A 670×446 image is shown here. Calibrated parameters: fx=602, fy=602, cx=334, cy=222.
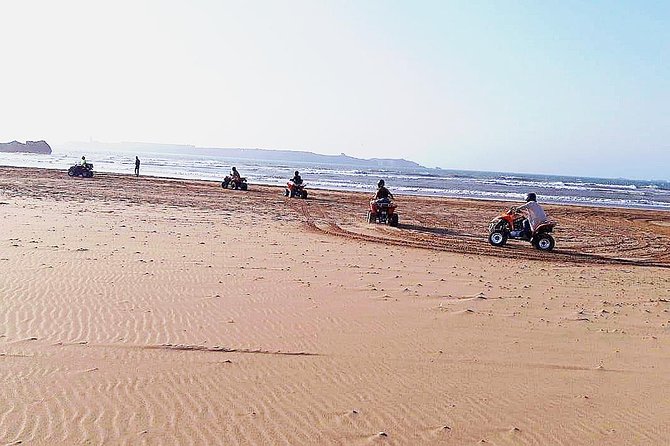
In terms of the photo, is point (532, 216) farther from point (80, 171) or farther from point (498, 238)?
point (80, 171)

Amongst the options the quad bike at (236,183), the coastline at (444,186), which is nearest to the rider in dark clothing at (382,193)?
the quad bike at (236,183)

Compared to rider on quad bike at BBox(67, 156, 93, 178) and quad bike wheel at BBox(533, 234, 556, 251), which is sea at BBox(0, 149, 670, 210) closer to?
rider on quad bike at BBox(67, 156, 93, 178)

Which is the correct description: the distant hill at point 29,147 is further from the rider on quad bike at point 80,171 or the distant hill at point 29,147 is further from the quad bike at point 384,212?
the quad bike at point 384,212

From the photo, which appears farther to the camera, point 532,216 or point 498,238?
point 498,238

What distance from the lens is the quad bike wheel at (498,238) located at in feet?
50.6

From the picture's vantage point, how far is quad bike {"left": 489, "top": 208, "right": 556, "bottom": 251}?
15.1 metres

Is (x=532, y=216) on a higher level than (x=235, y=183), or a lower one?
higher

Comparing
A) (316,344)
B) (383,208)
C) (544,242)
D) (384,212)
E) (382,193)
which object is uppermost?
(382,193)

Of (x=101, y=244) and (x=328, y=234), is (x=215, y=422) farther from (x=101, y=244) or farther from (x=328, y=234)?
(x=328, y=234)

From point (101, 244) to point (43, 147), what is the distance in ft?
448

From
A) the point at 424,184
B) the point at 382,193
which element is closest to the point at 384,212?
the point at 382,193

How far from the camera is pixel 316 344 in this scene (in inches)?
245

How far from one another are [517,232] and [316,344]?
34.2 feet

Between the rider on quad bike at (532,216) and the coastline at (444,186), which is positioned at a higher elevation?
the rider on quad bike at (532,216)
